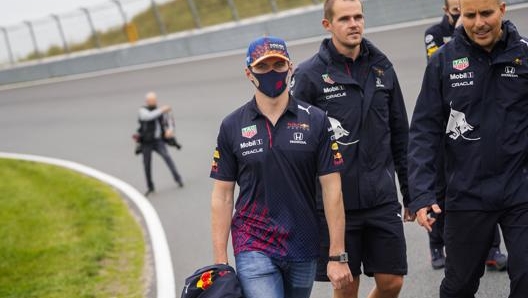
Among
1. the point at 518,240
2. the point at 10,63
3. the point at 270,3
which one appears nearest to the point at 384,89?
the point at 518,240

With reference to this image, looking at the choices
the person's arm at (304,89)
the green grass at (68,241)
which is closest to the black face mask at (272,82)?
the person's arm at (304,89)

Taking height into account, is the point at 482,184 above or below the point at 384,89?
below

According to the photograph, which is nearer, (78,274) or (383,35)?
(78,274)

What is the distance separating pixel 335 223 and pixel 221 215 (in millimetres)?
652

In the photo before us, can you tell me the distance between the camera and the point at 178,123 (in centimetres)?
2223

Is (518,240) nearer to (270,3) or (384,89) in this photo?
(384,89)

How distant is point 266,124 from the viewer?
5359 mm

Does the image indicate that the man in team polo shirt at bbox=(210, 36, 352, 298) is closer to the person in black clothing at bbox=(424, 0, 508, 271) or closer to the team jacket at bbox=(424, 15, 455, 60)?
the person in black clothing at bbox=(424, 0, 508, 271)

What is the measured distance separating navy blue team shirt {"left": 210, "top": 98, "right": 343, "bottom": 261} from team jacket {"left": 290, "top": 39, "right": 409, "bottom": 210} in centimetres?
70

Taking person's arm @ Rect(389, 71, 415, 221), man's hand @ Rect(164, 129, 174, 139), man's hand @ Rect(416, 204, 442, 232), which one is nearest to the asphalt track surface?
man's hand @ Rect(164, 129, 174, 139)

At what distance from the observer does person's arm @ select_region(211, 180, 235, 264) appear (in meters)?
5.36

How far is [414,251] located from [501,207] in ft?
11.9

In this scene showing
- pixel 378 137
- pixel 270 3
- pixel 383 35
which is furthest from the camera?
pixel 270 3

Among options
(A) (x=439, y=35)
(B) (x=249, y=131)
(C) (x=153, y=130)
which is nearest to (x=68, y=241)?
(C) (x=153, y=130)
